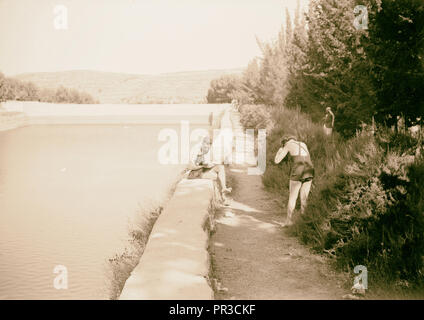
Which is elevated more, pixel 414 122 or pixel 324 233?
pixel 414 122

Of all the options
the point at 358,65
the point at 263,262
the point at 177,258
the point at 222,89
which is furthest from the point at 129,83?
the point at 177,258

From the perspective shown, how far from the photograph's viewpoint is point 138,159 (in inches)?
1141

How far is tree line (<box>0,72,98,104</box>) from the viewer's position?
2746 inches

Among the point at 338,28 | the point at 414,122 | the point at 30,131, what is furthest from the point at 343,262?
the point at 30,131

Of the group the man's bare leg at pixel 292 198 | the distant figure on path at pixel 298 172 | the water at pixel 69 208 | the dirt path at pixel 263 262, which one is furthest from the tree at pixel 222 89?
the man's bare leg at pixel 292 198

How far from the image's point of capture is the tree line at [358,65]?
8.21 metres

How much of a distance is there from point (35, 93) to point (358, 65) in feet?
258

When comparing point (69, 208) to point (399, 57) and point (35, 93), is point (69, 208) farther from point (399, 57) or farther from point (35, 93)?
point (35, 93)

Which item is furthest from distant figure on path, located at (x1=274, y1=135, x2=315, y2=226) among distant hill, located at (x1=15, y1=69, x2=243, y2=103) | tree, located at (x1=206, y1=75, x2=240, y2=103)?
distant hill, located at (x1=15, y1=69, x2=243, y2=103)

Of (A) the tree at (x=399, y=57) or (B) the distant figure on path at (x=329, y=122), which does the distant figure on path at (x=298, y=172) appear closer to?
(A) the tree at (x=399, y=57)

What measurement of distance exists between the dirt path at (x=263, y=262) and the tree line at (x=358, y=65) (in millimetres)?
3142

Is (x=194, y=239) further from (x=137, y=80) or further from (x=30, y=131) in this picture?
(x=137, y=80)

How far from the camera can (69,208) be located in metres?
16.9
